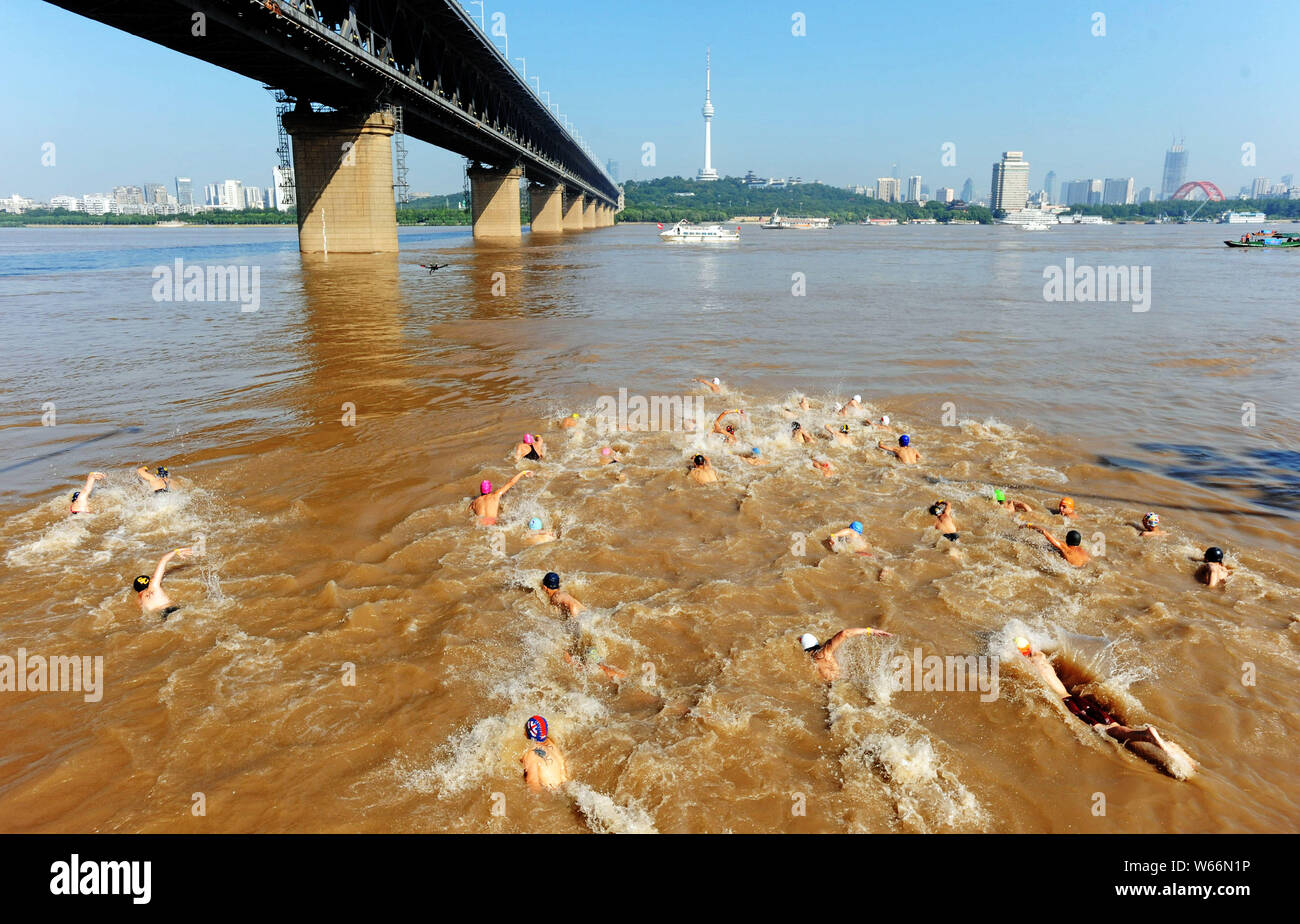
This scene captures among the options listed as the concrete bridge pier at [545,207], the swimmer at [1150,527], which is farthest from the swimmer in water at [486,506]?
the concrete bridge pier at [545,207]

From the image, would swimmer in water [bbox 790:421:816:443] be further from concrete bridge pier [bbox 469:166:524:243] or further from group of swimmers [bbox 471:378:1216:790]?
concrete bridge pier [bbox 469:166:524:243]

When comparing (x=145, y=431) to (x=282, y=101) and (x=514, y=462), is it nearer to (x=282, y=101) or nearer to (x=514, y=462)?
(x=514, y=462)

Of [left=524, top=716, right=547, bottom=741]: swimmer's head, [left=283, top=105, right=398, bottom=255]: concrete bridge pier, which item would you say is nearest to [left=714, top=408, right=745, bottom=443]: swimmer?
[left=524, top=716, right=547, bottom=741]: swimmer's head

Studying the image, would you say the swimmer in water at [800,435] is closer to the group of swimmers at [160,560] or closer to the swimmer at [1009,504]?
the swimmer at [1009,504]

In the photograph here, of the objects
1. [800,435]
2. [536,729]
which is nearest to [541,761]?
[536,729]
